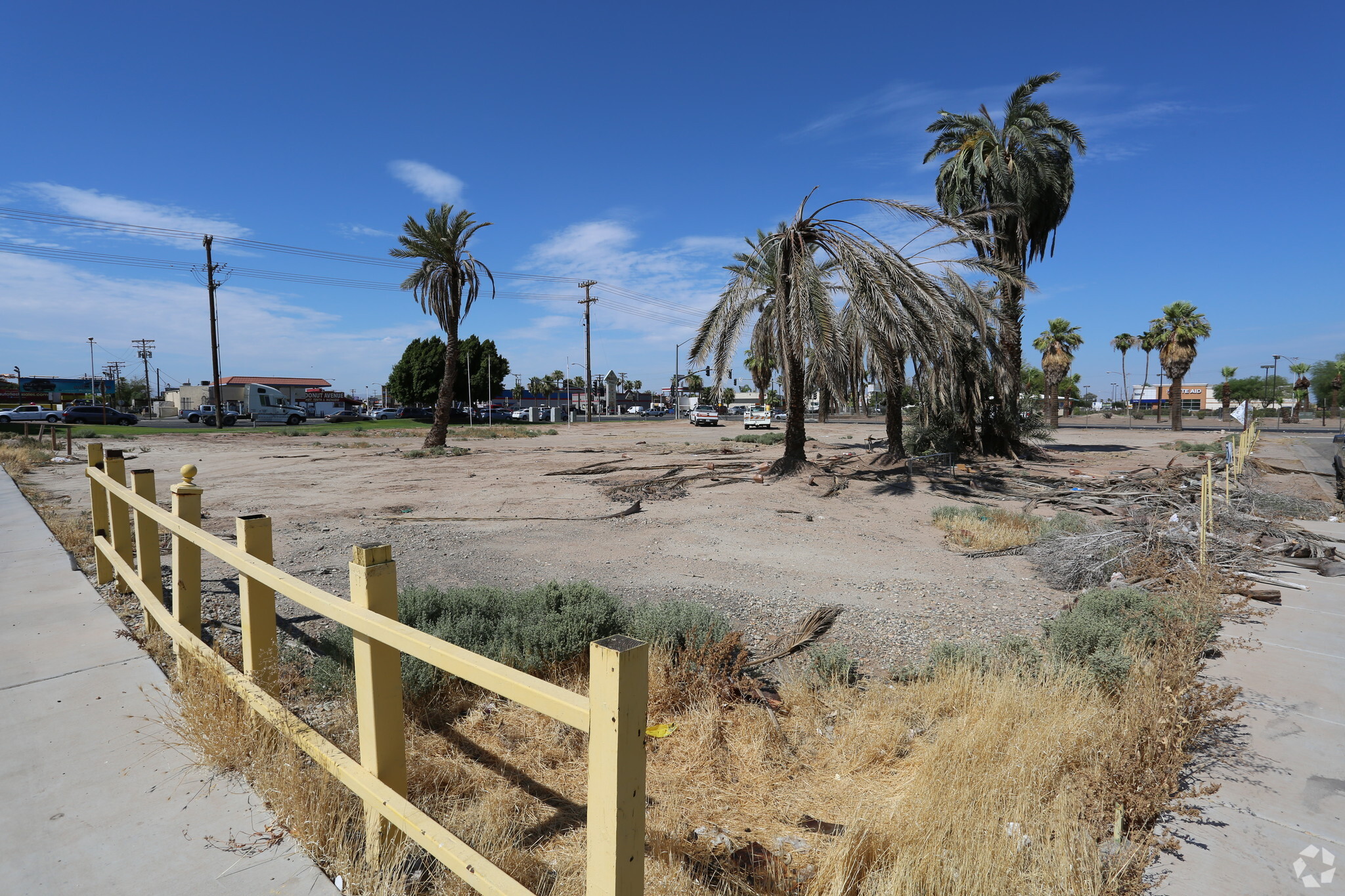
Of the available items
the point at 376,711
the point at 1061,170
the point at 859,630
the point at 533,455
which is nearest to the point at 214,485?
the point at 533,455

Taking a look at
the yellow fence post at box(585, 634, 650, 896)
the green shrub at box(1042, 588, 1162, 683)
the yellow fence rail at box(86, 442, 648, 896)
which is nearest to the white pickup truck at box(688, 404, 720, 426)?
the green shrub at box(1042, 588, 1162, 683)

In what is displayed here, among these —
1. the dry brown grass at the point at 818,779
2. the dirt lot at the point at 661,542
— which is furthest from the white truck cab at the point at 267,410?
the dry brown grass at the point at 818,779

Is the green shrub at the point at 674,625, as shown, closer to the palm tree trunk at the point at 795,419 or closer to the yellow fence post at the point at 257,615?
the yellow fence post at the point at 257,615

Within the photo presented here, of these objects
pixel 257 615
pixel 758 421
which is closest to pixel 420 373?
pixel 758 421

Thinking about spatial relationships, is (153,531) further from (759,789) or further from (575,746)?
(759,789)

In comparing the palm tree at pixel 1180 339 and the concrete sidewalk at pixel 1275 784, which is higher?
the palm tree at pixel 1180 339

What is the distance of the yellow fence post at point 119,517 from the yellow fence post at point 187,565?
1872mm

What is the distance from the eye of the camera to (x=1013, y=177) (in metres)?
23.7

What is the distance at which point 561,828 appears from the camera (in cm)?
323

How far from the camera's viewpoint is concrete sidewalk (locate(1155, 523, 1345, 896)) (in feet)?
9.80

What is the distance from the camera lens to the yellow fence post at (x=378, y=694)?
8.27 feet

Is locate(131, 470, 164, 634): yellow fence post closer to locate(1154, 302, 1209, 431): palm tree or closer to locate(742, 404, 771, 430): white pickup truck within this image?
locate(742, 404, 771, 430): white pickup truck

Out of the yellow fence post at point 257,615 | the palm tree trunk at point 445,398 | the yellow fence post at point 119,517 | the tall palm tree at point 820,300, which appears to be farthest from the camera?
the palm tree trunk at point 445,398

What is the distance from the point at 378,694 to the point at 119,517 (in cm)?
477
